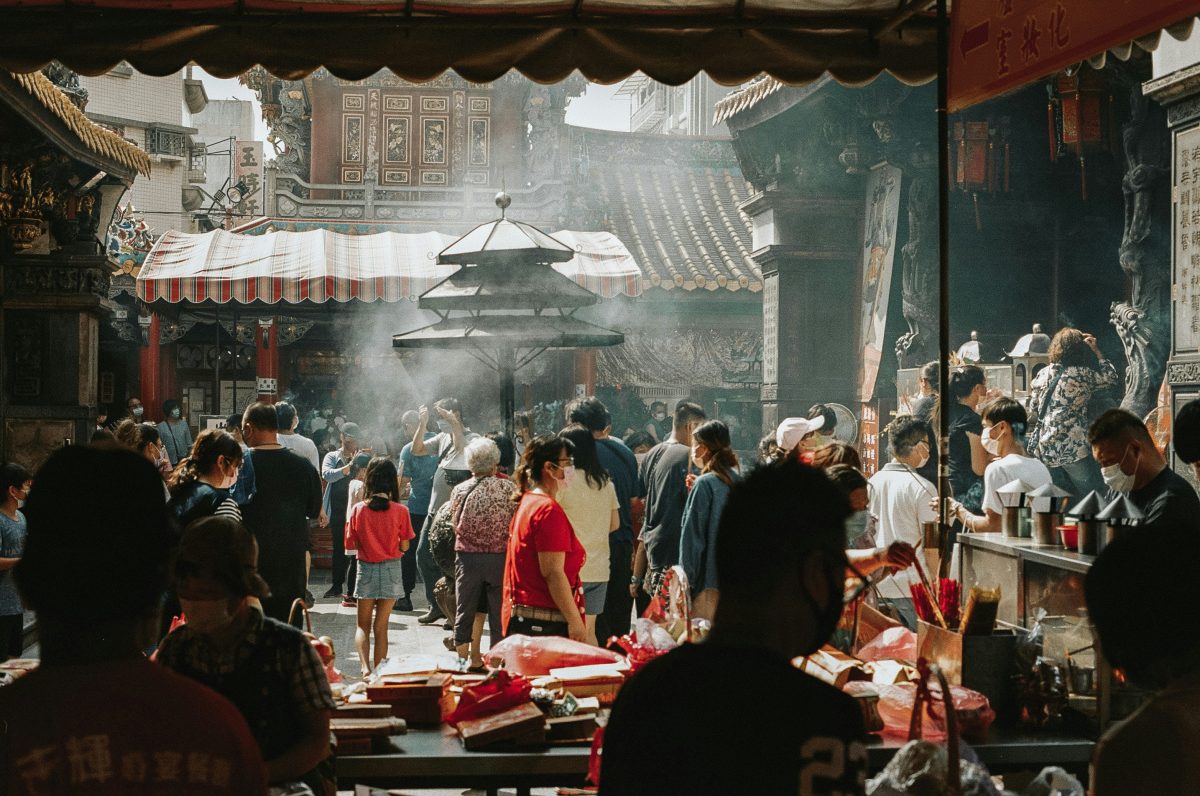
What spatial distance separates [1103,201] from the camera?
36.6ft

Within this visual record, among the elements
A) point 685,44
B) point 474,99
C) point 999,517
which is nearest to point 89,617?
point 685,44

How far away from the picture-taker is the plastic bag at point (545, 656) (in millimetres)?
4230

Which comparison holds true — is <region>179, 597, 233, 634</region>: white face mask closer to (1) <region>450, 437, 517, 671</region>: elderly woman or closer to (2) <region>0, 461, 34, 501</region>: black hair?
(1) <region>450, 437, 517, 671</region>: elderly woman

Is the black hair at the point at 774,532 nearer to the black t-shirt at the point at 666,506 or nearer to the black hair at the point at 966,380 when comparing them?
the black t-shirt at the point at 666,506

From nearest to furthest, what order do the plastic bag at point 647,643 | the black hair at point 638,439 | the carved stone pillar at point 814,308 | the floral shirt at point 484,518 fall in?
the plastic bag at point 647,643 → the floral shirt at point 484,518 → the black hair at point 638,439 → the carved stone pillar at point 814,308

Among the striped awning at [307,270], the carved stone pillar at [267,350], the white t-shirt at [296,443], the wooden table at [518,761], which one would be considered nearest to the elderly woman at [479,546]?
the white t-shirt at [296,443]

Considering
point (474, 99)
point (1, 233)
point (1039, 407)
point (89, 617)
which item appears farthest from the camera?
point (474, 99)

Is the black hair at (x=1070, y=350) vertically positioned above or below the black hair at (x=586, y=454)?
above

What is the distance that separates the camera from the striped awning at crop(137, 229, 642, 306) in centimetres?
1452

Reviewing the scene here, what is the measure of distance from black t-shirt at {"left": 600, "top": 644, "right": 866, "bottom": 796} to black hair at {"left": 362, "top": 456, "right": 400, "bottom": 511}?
6.16 metres

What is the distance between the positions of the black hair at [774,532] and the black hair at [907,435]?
431 centimetres

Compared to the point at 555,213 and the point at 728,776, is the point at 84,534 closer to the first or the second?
the point at 728,776

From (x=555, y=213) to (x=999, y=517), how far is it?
42.8 feet

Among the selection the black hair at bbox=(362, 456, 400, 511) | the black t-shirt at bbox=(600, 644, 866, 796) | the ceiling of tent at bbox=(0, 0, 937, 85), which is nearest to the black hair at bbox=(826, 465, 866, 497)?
the ceiling of tent at bbox=(0, 0, 937, 85)
